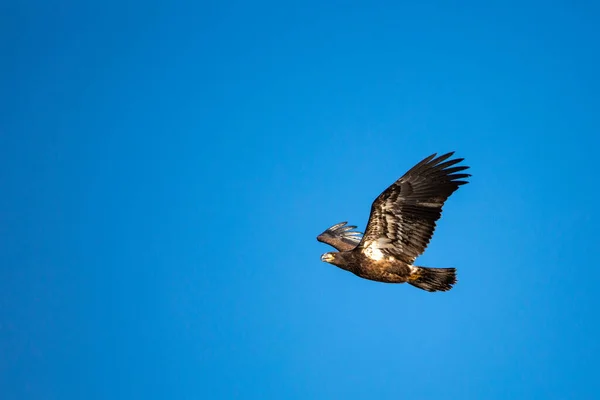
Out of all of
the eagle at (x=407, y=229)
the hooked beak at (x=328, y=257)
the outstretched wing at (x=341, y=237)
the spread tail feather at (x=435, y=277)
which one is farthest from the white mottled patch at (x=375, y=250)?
the outstretched wing at (x=341, y=237)

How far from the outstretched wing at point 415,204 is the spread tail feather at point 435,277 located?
1.25ft

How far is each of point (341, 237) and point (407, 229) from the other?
4459 millimetres

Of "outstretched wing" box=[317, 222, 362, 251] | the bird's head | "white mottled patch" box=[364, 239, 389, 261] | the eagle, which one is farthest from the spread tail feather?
"outstretched wing" box=[317, 222, 362, 251]

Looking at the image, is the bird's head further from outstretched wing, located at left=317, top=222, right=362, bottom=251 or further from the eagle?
outstretched wing, located at left=317, top=222, right=362, bottom=251

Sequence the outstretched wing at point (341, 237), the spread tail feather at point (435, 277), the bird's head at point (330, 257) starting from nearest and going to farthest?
1. the spread tail feather at point (435, 277)
2. the bird's head at point (330, 257)
3. the outstretched wing at point (341, 237)

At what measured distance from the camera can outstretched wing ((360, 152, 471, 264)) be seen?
474 inches

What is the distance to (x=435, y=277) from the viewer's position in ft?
41.5

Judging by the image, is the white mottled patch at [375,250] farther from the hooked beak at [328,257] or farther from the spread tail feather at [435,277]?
the hooked beak at [328,257]

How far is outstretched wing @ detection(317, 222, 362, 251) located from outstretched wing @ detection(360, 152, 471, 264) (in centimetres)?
306

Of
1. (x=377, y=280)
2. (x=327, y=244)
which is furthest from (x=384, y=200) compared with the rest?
(x=327, y=244)

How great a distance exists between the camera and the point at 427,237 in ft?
40.4

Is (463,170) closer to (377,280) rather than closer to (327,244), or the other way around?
(377,280)

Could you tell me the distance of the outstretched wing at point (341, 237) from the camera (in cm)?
1581

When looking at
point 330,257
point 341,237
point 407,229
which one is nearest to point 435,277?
point 407,229
